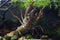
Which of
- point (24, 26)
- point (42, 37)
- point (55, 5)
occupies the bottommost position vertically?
point (42, 37)

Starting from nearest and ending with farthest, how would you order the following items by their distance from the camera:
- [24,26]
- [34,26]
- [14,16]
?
[24,26] < [34,26] < [14,16]

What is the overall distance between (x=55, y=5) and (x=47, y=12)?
0.75 m

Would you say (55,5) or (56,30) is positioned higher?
(55,5)

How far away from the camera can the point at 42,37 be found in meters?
5.58

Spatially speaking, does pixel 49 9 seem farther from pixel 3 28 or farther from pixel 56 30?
pixel 3 28

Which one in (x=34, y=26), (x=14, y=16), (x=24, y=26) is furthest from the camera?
(x=14, y=16)

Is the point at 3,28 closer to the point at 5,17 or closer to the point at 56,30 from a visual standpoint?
the point at 5,17

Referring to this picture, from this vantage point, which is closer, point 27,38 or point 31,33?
point 27,38

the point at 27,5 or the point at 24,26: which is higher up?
the point at 27,5

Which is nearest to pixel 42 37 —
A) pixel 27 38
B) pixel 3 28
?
pixel 27 38

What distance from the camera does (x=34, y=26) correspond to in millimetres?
5953

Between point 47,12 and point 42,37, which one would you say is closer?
point 42,37

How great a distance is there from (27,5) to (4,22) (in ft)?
4.29

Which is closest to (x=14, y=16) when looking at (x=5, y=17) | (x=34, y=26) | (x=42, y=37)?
(x=5, y=17)
